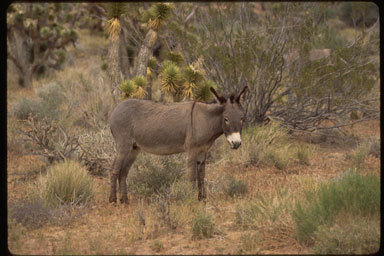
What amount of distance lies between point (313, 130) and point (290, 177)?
3223 mm

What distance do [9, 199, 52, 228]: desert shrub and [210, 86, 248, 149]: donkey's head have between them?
10.5 feet

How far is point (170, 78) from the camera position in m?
10.6

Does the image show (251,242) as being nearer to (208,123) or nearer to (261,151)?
(208,123)

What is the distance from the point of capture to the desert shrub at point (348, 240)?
5.73 meters

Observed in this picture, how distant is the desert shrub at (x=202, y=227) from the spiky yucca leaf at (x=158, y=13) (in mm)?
6219

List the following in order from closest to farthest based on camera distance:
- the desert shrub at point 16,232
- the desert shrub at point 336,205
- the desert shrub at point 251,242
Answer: the desert shrub at point 251,242, the desert shrub at point 336,205, the desert shrub at point 16,232

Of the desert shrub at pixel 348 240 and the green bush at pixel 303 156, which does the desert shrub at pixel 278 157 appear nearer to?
the green bush at pixel 303 156

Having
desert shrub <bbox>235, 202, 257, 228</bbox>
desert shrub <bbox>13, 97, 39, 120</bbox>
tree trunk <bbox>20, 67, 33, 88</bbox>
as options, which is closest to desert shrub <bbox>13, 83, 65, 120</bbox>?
desert shrub <bbox>13, 97, 39, 120</bbox>

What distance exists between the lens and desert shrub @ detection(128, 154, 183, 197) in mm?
9258

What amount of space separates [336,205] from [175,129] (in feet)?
10.5

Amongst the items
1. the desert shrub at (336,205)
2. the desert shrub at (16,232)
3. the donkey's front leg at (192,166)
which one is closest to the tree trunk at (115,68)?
→ the donkey's front leg at (192,166)

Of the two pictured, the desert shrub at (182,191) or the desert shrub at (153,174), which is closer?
the desert shrub at (182,191)

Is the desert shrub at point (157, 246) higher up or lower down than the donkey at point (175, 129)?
lower down

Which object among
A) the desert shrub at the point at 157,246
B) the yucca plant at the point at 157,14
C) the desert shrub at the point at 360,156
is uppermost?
the yucca plant at the point at 157,14
